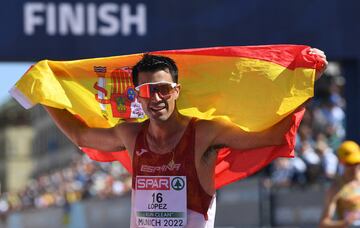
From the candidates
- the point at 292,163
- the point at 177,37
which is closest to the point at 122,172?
the point at 292,163

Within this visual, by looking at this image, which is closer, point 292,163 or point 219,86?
point 219,86

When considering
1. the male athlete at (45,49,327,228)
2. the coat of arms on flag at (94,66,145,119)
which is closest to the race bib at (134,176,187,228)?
Answer: the male athlete at (45,49,327,228)

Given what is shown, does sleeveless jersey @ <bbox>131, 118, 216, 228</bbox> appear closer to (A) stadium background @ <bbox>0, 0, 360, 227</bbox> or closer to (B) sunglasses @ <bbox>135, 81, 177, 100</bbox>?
(B) sunglasses @ <bbox>135, 81, 177, 100</bbox>

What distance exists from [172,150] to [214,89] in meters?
0.60

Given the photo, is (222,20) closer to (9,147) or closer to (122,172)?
(122,172)

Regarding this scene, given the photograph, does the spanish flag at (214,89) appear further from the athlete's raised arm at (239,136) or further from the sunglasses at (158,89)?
the sunglasses at (158,89)

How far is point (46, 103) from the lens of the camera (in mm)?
5598

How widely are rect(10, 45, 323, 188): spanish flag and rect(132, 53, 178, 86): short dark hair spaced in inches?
13.7

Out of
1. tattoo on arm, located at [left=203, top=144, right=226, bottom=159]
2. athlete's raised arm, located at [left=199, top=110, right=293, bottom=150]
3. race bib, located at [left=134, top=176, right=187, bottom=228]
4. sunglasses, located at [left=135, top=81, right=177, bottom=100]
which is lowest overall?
race bib, located at [left=134, top=176, right=187, bottom=228]

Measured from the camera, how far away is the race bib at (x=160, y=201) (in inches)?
206

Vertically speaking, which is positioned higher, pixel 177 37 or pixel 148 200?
pixel 177 37

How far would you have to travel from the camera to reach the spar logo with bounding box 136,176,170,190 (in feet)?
17.3

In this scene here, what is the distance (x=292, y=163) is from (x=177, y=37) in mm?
3365

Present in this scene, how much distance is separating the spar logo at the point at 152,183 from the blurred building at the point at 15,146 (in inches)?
4081
